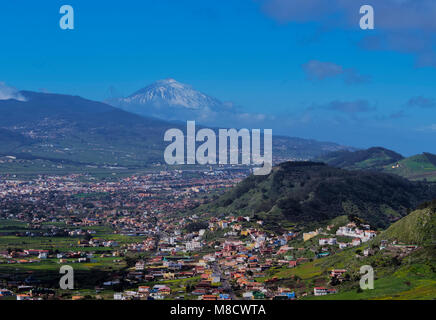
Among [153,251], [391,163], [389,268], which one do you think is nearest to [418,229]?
[389,268]

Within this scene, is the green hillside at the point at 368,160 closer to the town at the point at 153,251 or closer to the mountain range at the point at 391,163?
the mountain range at the point at 391,163

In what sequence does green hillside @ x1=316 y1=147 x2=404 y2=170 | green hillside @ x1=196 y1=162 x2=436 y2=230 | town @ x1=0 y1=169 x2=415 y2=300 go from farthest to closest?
green hillside @ x1=316 y1=147 x2=404 y2=170 → green hillside @ x1=196 y1=162 x2=436 y2=230 → town @ x1=0 y1=169 x2=415 y2=300

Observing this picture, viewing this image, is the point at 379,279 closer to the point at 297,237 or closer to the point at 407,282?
the point at 407,282

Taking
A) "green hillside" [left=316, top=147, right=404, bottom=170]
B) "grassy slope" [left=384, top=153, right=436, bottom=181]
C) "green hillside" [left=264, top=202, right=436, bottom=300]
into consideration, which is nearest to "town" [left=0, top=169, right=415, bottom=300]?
"green hillside" [left=264, top=202, right=436, bottom=300]

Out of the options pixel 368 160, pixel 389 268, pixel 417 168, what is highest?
pixel 368 160

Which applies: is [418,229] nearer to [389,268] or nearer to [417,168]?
[389,268]

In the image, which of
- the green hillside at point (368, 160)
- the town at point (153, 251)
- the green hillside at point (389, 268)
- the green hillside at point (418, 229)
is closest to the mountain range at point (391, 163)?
the green hillside at point (368, 160)

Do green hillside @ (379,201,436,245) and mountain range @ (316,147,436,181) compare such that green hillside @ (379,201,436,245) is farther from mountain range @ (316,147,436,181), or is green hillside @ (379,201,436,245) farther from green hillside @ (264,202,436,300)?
mountain range @ (316,147,436,181)
